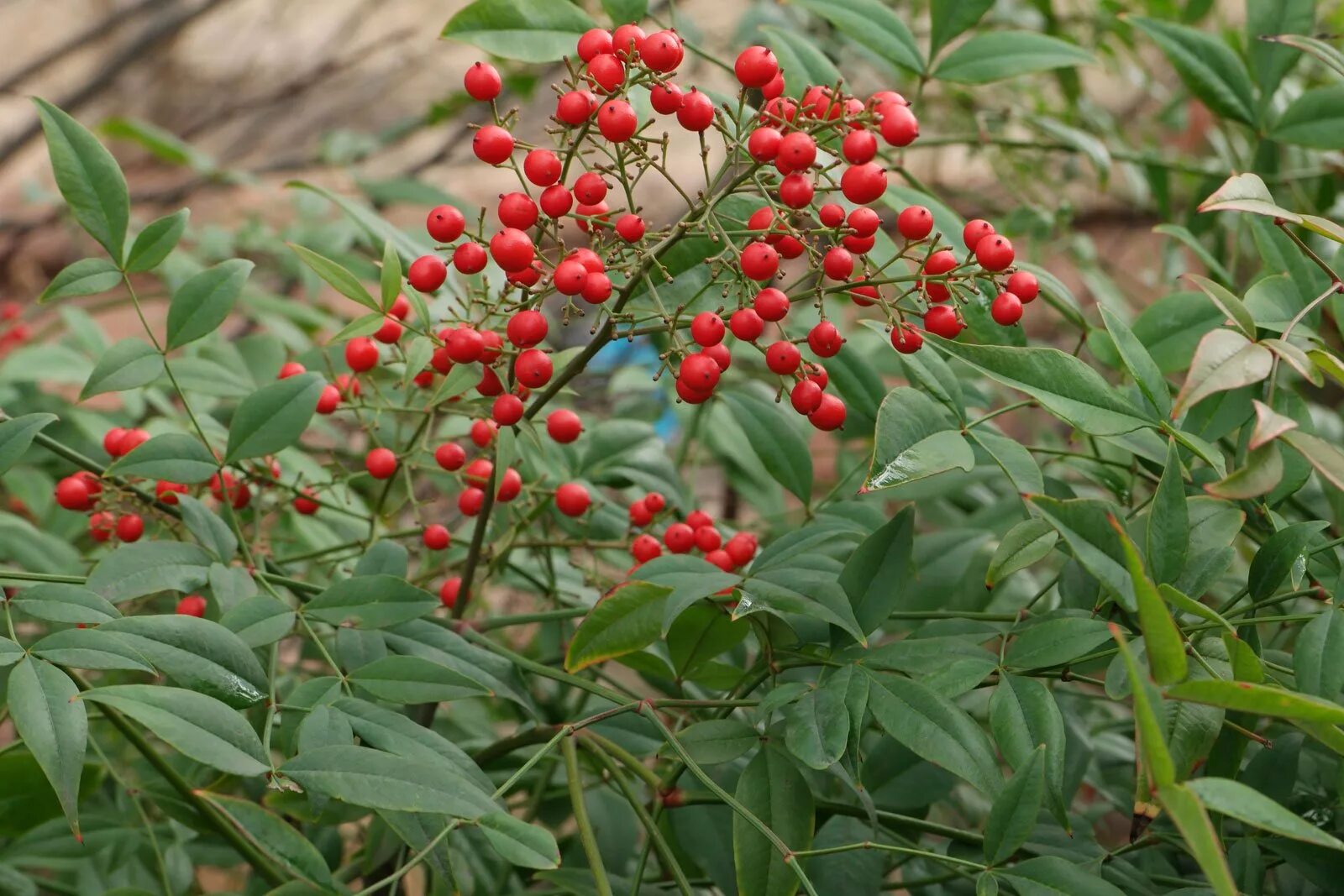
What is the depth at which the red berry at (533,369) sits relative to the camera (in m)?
0.68

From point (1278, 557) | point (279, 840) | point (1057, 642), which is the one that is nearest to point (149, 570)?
point (279, 840)

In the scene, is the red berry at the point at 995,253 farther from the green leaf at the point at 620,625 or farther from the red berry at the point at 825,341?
the green leaf at the point at 620,625

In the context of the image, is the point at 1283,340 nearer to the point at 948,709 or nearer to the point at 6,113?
the point at 948,709

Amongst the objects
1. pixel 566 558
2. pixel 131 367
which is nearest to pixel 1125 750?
pixel 566 558

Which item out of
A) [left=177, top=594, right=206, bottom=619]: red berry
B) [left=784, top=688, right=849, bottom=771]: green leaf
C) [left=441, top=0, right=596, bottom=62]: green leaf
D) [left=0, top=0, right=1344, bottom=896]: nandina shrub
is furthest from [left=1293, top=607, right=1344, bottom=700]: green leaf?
[left=177, top=594, right=206, bottom=619]: red berry

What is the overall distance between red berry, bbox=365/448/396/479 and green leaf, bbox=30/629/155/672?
0.93ft

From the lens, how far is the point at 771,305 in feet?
2.16

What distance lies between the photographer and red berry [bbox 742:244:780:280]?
0.65m

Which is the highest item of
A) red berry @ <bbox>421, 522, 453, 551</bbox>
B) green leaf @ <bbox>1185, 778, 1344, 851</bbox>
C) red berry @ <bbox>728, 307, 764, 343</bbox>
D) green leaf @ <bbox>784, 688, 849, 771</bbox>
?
red berry @ <bbox>728, 307, 764, 343</bbox>

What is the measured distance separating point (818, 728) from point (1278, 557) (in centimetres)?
26

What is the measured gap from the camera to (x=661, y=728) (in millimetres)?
666

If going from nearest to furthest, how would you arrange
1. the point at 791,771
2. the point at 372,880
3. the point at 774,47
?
the point at 791,771, the point at 372,880, the point at 774,47

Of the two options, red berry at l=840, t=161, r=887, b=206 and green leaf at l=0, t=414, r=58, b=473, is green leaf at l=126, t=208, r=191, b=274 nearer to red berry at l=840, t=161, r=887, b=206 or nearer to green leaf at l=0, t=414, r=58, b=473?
green leaf at l=0, t=414, r=58, b=473

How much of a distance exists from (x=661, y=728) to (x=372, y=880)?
0.30 m
